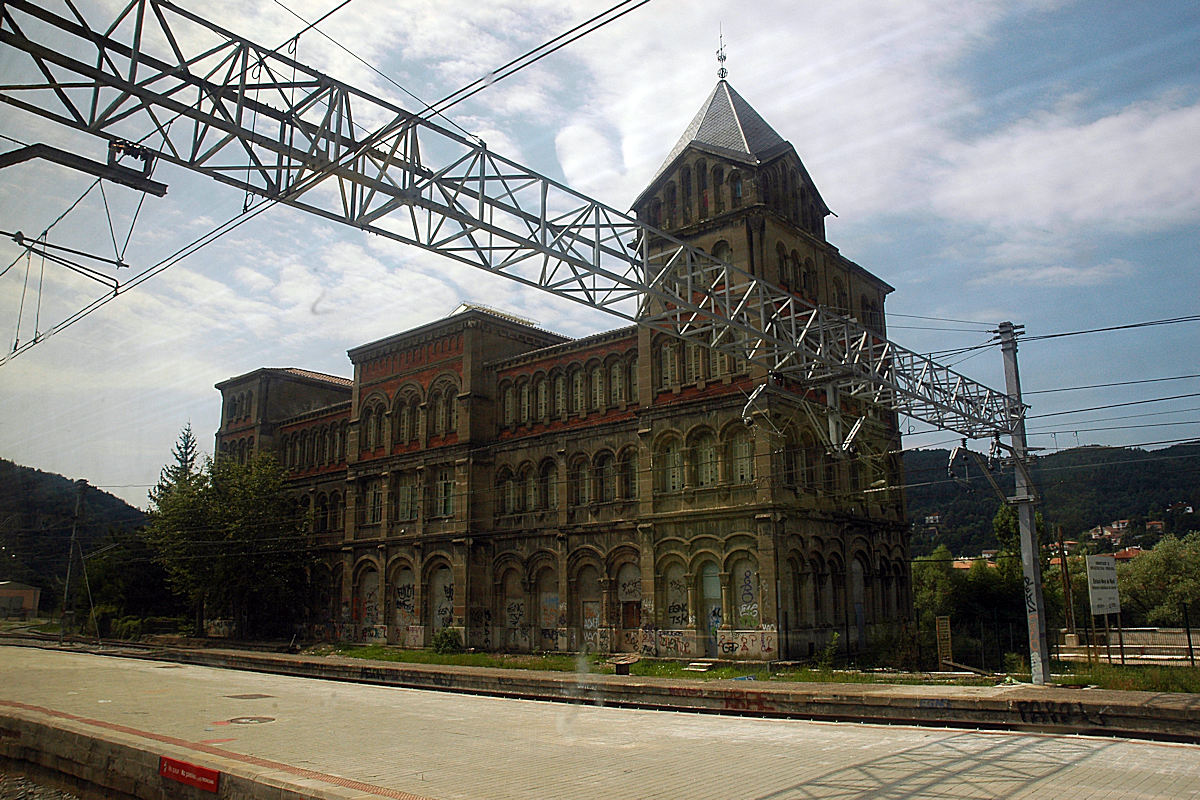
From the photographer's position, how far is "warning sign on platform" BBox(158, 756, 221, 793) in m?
10.5

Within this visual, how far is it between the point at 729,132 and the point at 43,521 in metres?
43.6

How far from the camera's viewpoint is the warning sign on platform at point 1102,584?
21.1 m

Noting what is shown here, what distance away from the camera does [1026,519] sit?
2045 centimetres

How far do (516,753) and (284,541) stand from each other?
3351 centimetres

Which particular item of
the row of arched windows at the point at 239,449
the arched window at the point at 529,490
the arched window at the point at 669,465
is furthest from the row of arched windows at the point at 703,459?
the row of arched windows at the point at 239,449

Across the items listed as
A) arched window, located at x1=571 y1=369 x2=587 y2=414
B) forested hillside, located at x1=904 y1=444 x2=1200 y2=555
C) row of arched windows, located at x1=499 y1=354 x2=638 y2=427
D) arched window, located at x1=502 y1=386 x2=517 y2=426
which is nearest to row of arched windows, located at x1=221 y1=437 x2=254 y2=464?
arched window, located at x1=502 y1=386 x2=517 y2=426

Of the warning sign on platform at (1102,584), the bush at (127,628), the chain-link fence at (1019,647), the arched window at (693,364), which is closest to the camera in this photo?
the warning sign on platform at (1102,584)

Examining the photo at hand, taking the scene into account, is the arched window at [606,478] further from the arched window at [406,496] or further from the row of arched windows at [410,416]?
the arched window at [406,496]

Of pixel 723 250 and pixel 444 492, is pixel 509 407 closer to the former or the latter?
pixel 444 492

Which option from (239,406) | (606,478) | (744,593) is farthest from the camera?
(239,406)

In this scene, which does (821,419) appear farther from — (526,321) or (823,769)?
(823,769)

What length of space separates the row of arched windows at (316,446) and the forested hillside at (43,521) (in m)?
10.4

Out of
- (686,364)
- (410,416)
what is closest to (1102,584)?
(686,364)

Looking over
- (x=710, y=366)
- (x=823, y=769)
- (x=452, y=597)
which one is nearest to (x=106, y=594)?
(x=452, y=597)
